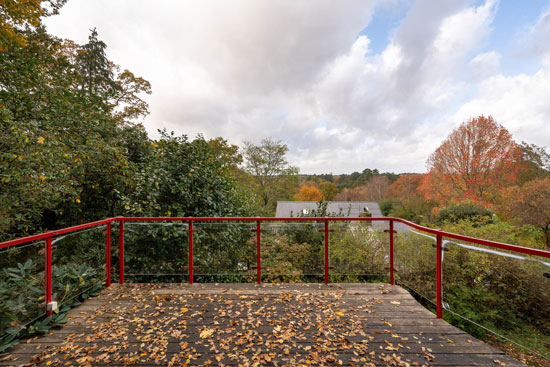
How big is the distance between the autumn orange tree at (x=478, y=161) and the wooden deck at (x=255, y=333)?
56.7 ft

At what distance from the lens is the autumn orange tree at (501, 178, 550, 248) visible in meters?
7.66

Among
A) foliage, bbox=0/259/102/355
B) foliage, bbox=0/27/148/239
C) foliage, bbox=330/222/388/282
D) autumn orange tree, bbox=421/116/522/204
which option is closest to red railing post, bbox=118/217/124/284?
foliage, bbox=0/259/102/355

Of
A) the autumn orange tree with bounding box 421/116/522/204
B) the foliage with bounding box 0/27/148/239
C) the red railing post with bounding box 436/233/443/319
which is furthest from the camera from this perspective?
the autumn orange tree with bounding box 421/116/522/204

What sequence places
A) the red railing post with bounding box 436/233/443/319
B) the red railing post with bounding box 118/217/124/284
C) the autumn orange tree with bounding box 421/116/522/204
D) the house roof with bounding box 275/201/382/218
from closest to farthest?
the red railing post with bounding box 436/233/443/319 → the red railing post with bounding box 118/217/124/284 → the autumn orange tree with bounding box 421/116/522/204 → the house roof with bounding box 275/201/382/218

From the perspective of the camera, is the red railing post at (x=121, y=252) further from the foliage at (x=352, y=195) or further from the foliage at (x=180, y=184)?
the foliage at (x=352, y=195)

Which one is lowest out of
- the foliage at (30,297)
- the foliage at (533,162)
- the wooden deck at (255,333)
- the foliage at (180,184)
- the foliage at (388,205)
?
the foliage at (388,205)

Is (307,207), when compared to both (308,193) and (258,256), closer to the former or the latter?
(308,193)

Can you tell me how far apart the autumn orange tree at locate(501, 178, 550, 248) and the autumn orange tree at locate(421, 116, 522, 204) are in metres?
7.77

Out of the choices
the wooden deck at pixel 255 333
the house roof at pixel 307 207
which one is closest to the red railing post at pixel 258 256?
the wooden deck at pixel 255 333

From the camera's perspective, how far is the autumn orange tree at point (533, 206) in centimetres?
766

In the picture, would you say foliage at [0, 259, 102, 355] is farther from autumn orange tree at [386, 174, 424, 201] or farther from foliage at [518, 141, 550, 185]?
autumn orange tree at [386, 174, 424, 201]

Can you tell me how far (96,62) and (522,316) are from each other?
21.1m

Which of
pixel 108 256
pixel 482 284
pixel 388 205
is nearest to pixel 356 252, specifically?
pixel 482 284

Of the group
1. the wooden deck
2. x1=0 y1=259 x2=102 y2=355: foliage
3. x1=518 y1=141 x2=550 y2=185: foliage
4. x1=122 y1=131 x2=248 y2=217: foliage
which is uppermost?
x1=518 y1=141 x2=550 y2=185: foliage
